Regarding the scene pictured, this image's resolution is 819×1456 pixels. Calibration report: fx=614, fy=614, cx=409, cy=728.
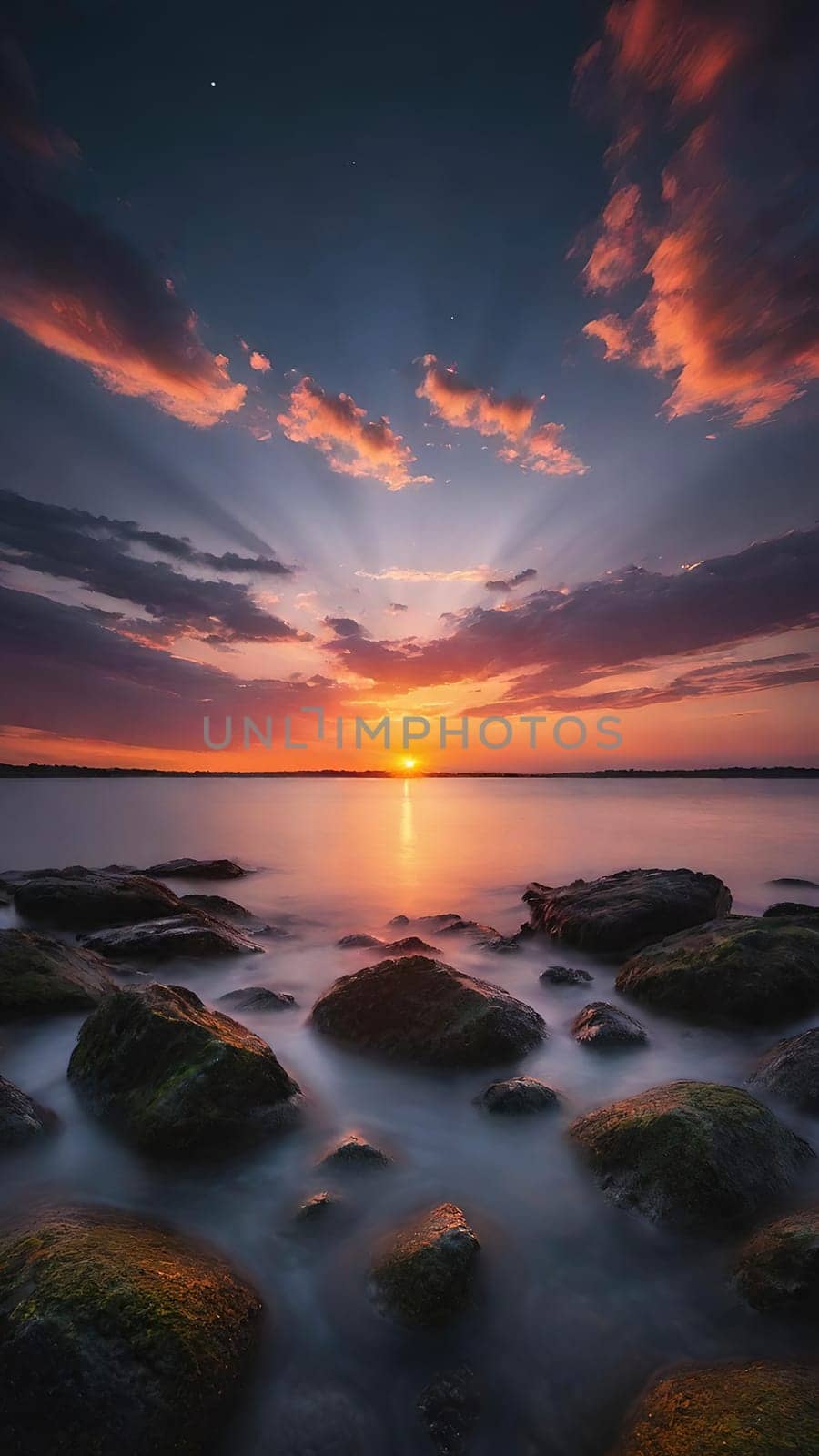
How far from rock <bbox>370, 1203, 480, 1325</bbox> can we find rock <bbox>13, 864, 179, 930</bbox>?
9.34 m

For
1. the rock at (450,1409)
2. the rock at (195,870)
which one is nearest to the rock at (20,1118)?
the rock at (450,1409)

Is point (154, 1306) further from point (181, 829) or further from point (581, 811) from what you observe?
point (581, 811)

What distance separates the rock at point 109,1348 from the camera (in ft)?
7.95

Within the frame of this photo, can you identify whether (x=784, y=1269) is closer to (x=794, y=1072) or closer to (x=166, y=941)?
(x=794, y=1072)

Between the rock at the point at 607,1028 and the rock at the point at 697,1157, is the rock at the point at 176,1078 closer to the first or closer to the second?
the rock at the point at 697,1157

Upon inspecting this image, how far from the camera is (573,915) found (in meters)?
11.4

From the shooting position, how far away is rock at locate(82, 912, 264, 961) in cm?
→ 999

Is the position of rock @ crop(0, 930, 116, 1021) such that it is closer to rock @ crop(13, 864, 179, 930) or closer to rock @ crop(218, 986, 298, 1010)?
rock @ crop(218, 986, 298, 1010)

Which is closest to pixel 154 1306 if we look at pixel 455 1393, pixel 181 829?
pixel 455 1393

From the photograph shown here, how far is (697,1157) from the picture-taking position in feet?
13.1

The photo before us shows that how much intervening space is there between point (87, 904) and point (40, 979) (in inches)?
188

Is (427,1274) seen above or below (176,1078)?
below

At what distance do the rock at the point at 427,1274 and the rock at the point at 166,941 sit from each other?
287 inches

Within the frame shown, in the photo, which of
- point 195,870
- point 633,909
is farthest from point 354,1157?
point 195,870
